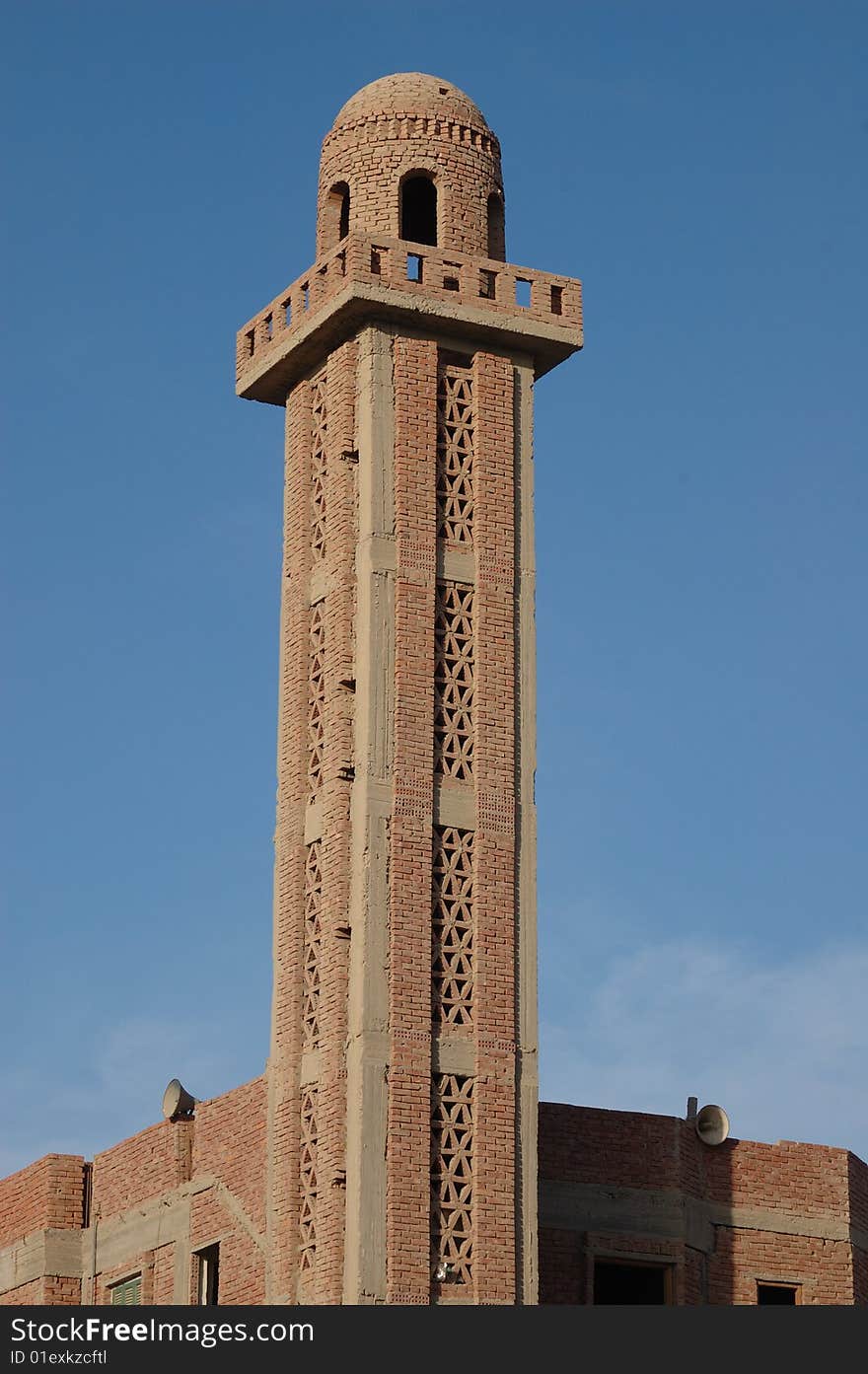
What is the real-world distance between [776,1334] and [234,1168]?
10.3 meters

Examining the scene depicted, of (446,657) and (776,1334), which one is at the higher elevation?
(446,657)

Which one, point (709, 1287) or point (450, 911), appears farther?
point (709, 1287)

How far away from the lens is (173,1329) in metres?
29.0

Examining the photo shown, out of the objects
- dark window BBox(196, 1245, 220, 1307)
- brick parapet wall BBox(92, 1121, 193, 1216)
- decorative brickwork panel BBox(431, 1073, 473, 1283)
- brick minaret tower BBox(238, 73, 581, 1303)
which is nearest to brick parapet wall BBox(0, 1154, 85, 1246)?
brick parapet wall BBox(92, 1121, 193, 1216)

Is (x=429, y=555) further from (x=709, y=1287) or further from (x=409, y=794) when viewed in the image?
(x=709, y=1287)

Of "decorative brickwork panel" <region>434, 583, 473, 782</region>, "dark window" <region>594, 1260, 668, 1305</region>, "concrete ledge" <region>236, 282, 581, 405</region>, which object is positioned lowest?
"dark window" <region>594, 1260, 668, 1305</region>

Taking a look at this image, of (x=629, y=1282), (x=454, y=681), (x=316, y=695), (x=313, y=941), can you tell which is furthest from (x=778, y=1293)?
(x=316, y=695)

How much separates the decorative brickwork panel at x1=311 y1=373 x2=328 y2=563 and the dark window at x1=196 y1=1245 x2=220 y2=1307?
855 centimetres

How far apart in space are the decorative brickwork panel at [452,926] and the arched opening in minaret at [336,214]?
852 cm

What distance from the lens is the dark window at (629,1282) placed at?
124 feet

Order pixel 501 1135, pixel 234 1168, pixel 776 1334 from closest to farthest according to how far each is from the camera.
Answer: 1. pixel 776 1334
2. pixel 501 1135
3. pixel 234 1168

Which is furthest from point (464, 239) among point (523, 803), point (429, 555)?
point (523, 803)

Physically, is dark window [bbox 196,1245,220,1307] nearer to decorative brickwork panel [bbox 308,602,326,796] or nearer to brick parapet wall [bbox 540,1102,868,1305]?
brick parapet wall [bbox 540,1102,868,1305]

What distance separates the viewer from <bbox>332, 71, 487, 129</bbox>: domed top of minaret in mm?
40000
